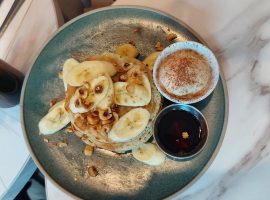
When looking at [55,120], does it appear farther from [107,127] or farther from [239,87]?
[239,87]

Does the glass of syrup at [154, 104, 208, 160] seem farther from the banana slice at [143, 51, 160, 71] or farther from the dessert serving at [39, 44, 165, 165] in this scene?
the banana slice at [143, 51, 160, 71]

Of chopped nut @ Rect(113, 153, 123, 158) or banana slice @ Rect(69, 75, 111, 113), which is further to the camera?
chopped nut @ Rect(113, 153, 123, 158)

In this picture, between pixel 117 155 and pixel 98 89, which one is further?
pixel 117 155

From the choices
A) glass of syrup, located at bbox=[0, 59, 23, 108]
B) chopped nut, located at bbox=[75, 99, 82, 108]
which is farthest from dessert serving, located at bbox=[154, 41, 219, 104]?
glass of syrup, located at bbox=[0, 59, 23, 108]

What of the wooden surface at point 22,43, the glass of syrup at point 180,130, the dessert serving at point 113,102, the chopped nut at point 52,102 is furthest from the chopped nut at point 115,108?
the wooden surface at point 22,43

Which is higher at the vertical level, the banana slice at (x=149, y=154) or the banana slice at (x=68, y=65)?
the banana slice at (x=68, y=65)

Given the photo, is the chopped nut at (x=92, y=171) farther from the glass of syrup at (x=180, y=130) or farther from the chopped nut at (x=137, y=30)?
the chopped nut at (x=137, y=30)

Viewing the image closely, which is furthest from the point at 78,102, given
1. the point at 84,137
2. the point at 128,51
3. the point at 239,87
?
the point at 239,87
